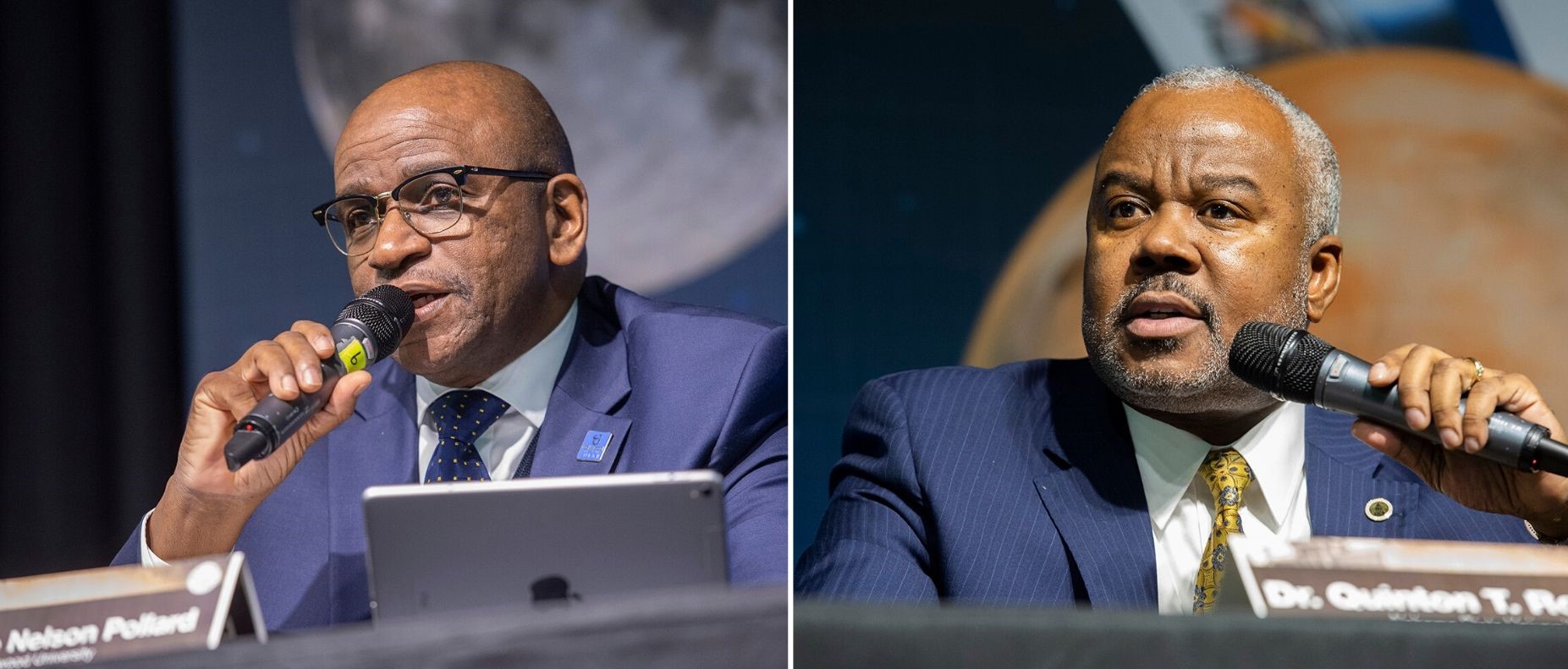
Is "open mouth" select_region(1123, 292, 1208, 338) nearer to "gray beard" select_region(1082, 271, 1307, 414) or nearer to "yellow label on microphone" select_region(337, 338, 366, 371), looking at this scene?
"gray beard" select_region(1082, 271, 1307, 414)

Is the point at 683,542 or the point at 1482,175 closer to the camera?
the point at 683,542

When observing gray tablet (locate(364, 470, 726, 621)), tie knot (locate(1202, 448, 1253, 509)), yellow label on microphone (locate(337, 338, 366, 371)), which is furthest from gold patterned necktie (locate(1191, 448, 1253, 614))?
yellow label on microphone (locate(337, 338, 366, 371))

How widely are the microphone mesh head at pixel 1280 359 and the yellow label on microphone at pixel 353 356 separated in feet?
3.31

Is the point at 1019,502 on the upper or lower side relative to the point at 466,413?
lower

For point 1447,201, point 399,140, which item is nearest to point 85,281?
point 399,140

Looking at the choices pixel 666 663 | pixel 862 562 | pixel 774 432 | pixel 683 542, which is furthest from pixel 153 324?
pixel 666 663

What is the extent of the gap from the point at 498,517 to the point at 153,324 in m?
1.82

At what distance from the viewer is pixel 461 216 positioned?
6.49 feet

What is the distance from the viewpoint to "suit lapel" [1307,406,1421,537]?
1.73 meters

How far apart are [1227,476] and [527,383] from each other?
3.40 feet

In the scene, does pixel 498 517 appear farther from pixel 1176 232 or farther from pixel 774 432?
pixel 1176 232

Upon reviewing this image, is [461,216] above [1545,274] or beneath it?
above

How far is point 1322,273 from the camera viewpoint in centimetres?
188

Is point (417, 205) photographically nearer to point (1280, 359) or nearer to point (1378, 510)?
point (1280, 359)
